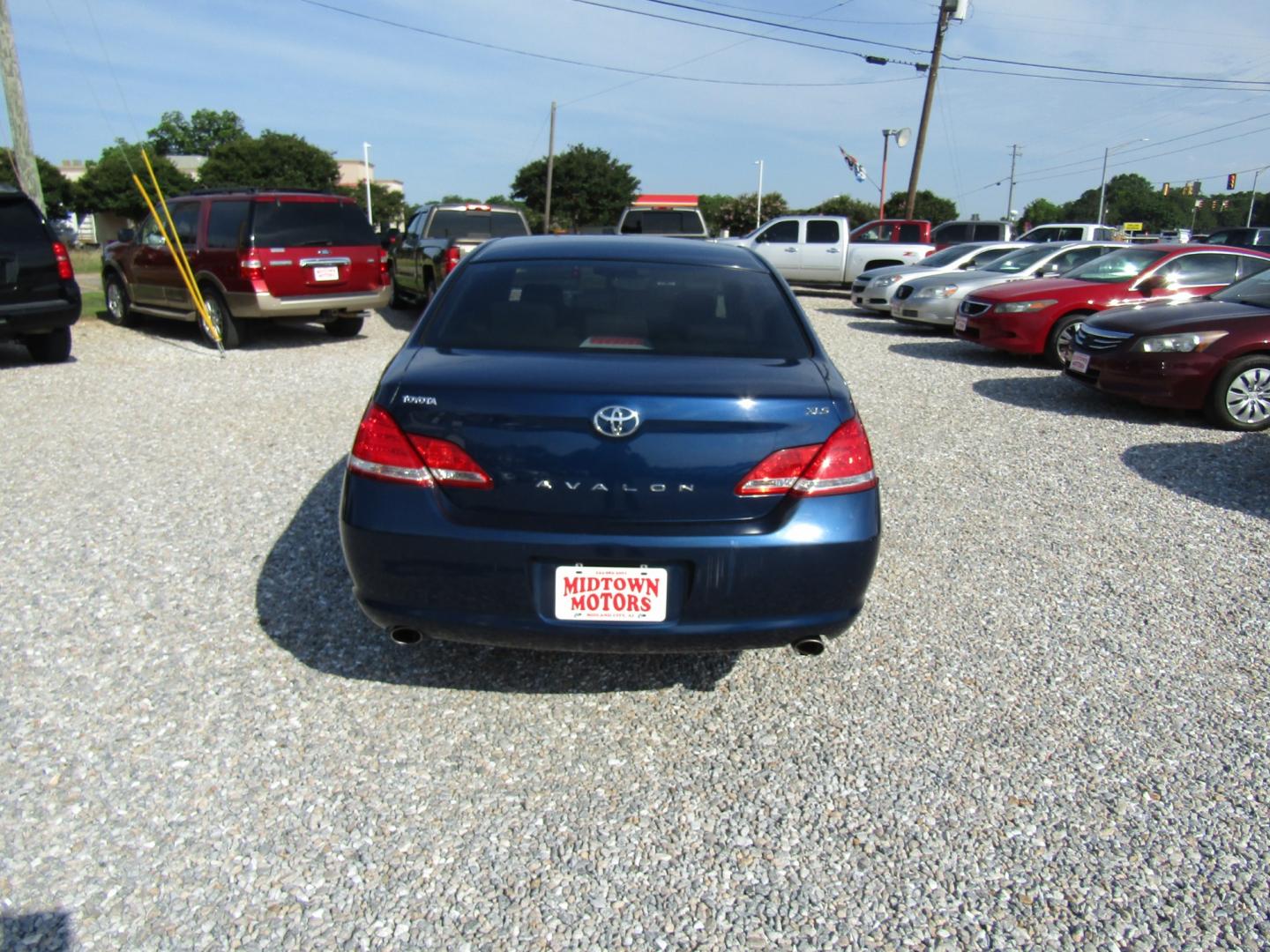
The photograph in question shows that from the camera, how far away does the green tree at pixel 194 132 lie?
A: 101 m

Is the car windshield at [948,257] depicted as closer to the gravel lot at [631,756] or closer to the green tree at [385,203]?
the gravel lot at [631,756]

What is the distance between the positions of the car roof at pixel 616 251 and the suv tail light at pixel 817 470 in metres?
1.21

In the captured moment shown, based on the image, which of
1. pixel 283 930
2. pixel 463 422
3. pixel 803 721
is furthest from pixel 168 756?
pixel 803 721

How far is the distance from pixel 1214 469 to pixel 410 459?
5.97 m

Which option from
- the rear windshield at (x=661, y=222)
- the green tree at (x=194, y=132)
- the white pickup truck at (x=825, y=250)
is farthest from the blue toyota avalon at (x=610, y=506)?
the green tree at (x=194, y=132)

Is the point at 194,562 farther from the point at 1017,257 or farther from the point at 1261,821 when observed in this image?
the point at 1017,257

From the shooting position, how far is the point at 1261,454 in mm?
6883

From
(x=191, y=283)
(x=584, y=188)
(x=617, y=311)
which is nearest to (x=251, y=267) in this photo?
(x=191, y=283)

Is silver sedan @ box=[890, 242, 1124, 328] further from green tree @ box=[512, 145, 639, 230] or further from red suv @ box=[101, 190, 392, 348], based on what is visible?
green tree @ box=[512, 145, 639, 230]

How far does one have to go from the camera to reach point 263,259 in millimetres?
10688

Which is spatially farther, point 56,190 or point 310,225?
point 56,190

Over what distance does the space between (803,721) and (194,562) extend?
9.73 ft

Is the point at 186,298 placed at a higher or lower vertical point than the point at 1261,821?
higher

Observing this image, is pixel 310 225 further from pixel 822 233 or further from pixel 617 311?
pixel 822 233
